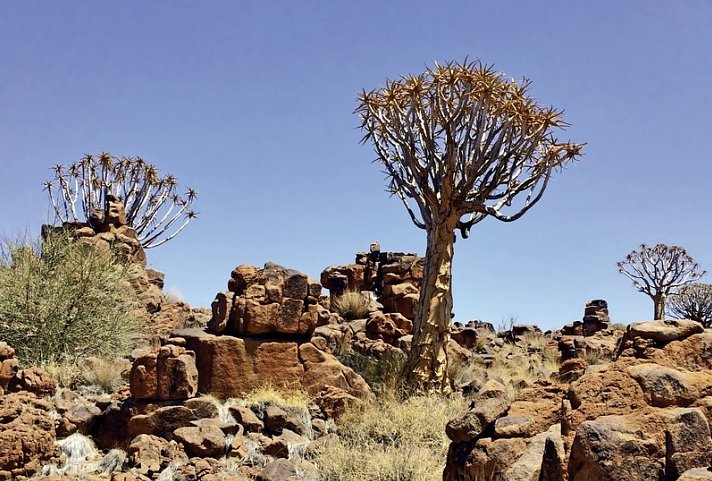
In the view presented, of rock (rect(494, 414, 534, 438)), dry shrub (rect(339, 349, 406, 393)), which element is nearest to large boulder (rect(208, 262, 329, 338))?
dry shrub (rect(339, 349, 406, 393))

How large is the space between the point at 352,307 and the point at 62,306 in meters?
7.77

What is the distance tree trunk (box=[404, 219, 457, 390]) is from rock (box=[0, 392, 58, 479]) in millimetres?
6163

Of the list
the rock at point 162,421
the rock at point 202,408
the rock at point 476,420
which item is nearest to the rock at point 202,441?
the rock at point 162,421

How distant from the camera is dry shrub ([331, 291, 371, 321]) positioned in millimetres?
18062

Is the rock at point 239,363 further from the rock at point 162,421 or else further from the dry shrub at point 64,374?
the dry shrub at point 64,374

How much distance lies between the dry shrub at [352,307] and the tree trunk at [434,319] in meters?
5.26

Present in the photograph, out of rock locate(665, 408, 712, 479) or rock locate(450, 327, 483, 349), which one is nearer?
rock locate(665, 408, 712, 479)

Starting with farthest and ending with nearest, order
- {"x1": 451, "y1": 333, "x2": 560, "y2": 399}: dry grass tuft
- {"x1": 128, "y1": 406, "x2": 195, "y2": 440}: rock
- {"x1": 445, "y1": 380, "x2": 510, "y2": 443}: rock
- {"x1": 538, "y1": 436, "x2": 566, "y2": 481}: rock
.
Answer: {"x1": 451, "y1": 333, "x2": 560, "y2": 399}: dry grass tuft < {"x1": 128, "y1": 406, "x2": 195, "y2": 440}: rock < {"x1": 445, "y1": 380, "x2": 510, "y2": 443}: rock < {"x1": 538, "y1": 436, "x2": 566, "y2": 481}: rock

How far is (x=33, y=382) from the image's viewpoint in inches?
367

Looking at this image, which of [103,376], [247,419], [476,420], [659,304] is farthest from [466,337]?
[659,304]

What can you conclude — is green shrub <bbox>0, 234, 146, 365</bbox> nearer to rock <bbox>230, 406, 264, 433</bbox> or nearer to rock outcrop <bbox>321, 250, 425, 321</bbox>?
rock <bbox>230, 406, 264, 433</bbox>

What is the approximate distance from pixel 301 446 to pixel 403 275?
420 inches

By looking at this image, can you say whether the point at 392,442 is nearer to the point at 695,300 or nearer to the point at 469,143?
the point at 469,143

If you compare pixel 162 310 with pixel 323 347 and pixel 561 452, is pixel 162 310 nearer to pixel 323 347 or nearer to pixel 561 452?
pixel 323 347
